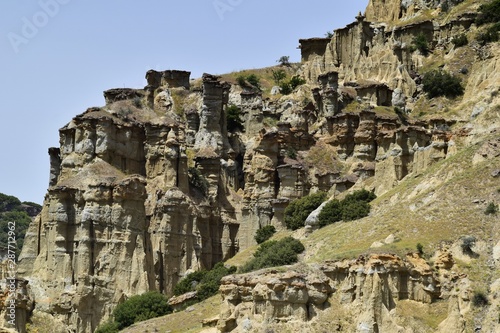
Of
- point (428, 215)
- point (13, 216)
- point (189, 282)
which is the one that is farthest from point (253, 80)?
point (428, 215)

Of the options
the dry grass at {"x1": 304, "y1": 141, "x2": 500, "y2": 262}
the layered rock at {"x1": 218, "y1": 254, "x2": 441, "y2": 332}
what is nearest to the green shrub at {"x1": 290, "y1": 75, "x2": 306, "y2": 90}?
the dry grass at {"x1": 304, "y1": 141, "x2": 500, "y2": 262}

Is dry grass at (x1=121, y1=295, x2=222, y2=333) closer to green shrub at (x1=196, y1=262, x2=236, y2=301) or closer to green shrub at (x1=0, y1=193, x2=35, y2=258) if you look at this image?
green shrub at (x1=196, y1=262, x2=236, y2=301)

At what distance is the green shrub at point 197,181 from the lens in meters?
87.3

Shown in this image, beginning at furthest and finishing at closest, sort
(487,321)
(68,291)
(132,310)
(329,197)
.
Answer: (329,197) < (68,291) < (132,310) < (487,321)

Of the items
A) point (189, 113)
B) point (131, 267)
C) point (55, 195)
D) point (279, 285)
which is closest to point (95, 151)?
point (55, 195)

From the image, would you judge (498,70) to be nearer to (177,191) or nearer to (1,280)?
(177,191)

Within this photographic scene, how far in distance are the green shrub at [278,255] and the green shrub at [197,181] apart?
1486cm

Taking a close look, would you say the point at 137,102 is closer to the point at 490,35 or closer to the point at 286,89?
the point at 286,89

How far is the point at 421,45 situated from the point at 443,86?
48.5ft

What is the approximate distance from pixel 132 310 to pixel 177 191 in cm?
1493

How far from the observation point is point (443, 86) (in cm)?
9575

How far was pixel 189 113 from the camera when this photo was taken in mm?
97000

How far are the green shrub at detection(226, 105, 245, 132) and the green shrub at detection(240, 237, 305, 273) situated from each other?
1074 inches

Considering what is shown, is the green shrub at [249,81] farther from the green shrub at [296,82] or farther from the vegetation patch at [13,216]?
the vegetation patch at [13,216]
